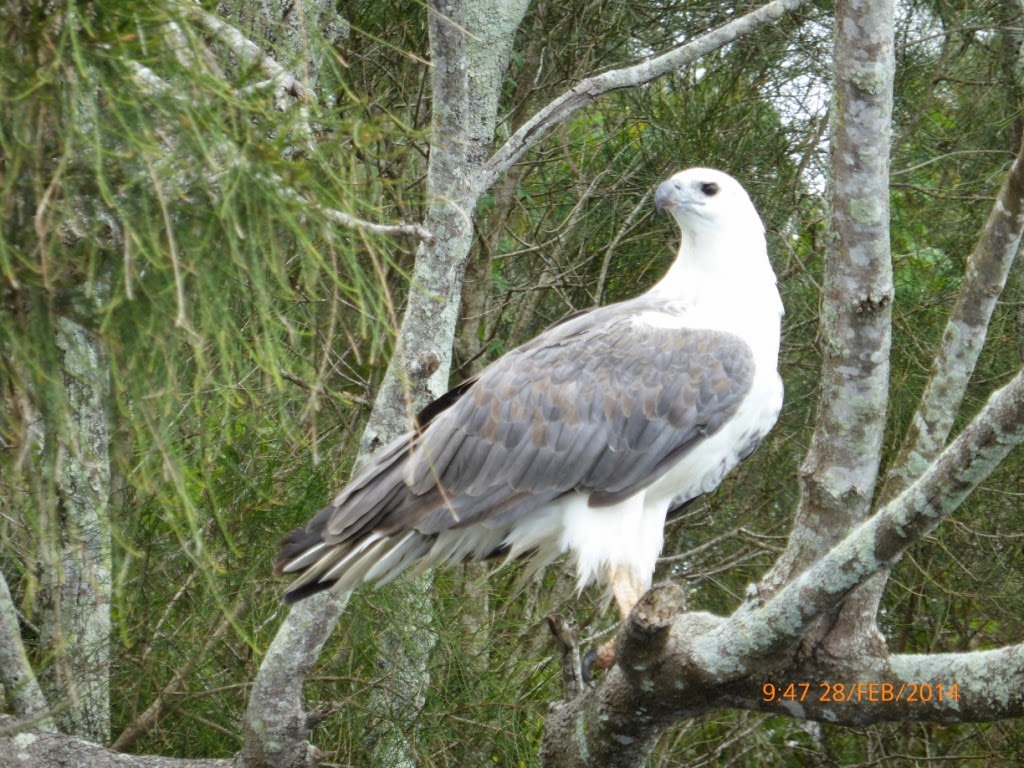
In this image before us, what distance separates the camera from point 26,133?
1.67m

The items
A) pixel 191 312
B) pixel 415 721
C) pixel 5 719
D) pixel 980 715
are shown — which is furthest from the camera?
pixel 415 721

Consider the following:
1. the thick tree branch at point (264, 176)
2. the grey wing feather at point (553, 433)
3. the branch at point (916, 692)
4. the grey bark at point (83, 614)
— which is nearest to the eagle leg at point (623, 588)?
the grey wing feather at point (553, 433)

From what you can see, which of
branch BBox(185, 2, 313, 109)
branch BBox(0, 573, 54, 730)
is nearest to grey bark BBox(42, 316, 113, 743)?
branch BBox(0, 573, 54, 730)

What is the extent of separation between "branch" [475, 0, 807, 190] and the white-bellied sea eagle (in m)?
0.65

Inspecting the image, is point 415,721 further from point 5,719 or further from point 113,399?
Answer: point 113,399

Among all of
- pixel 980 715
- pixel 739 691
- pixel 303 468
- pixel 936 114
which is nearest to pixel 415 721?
pixel 303 468

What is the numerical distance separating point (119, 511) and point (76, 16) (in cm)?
283
